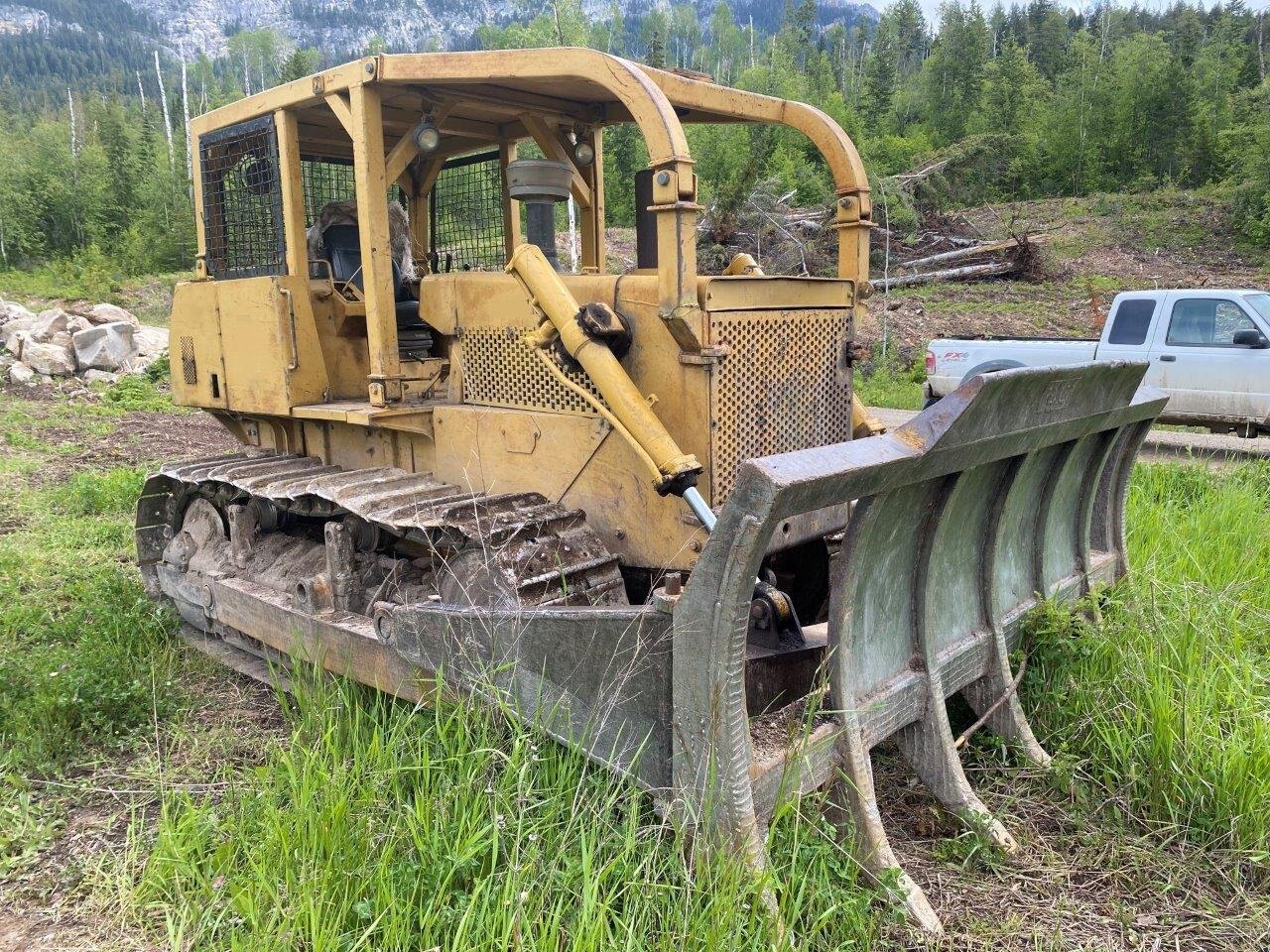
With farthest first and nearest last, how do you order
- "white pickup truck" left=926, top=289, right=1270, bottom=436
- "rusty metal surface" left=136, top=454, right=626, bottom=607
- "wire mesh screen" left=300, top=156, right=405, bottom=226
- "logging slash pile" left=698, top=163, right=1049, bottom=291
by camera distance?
1. "logging slash pile" left=698, top=163, right=1049, bottom=291
2. "white pickup truck" left=926, top=289, right=1270, bottom=436
3. "wire mesh screen" left=300, top=156, right=405, bottom=226
4. "rusty metal surface" left=136, top=454, right=626, bottom=607

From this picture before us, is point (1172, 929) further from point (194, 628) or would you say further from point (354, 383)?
point (194, 628)

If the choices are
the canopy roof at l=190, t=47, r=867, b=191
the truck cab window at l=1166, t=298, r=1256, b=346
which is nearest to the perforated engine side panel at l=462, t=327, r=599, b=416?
the canopy roof at l=190, t=47, r=867, b=191

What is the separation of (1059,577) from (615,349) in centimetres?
213

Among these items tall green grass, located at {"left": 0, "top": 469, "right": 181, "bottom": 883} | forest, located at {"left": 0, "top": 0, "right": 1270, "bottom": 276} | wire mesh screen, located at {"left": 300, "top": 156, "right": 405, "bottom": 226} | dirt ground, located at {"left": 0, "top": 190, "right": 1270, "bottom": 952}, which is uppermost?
forest, located at {"left": 0, "top": 0, "right": 1270, "bottom": 276}

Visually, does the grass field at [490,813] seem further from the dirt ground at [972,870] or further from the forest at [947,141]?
the forest at [947,141]

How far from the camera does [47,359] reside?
661 inches

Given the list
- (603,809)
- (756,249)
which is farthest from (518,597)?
(756,249)

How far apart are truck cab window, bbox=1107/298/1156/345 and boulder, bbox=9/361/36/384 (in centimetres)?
1596

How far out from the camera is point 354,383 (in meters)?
5.01

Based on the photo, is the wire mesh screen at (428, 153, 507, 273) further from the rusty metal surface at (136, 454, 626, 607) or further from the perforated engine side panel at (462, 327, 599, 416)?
the rusty metal surface at (136, 454, 626, 607)

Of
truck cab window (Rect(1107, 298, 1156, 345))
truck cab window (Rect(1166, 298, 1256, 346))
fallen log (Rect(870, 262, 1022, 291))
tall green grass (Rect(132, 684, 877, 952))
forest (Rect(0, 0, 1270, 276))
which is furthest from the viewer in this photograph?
forest (Rect(0, 0, 1270, 276))

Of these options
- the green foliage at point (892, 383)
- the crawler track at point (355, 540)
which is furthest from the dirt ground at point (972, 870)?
the green foliage at point (892, 383)

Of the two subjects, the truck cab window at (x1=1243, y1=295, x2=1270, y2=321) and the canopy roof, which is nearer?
the canopy roof

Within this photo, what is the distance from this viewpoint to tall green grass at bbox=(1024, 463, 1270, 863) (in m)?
3.15
